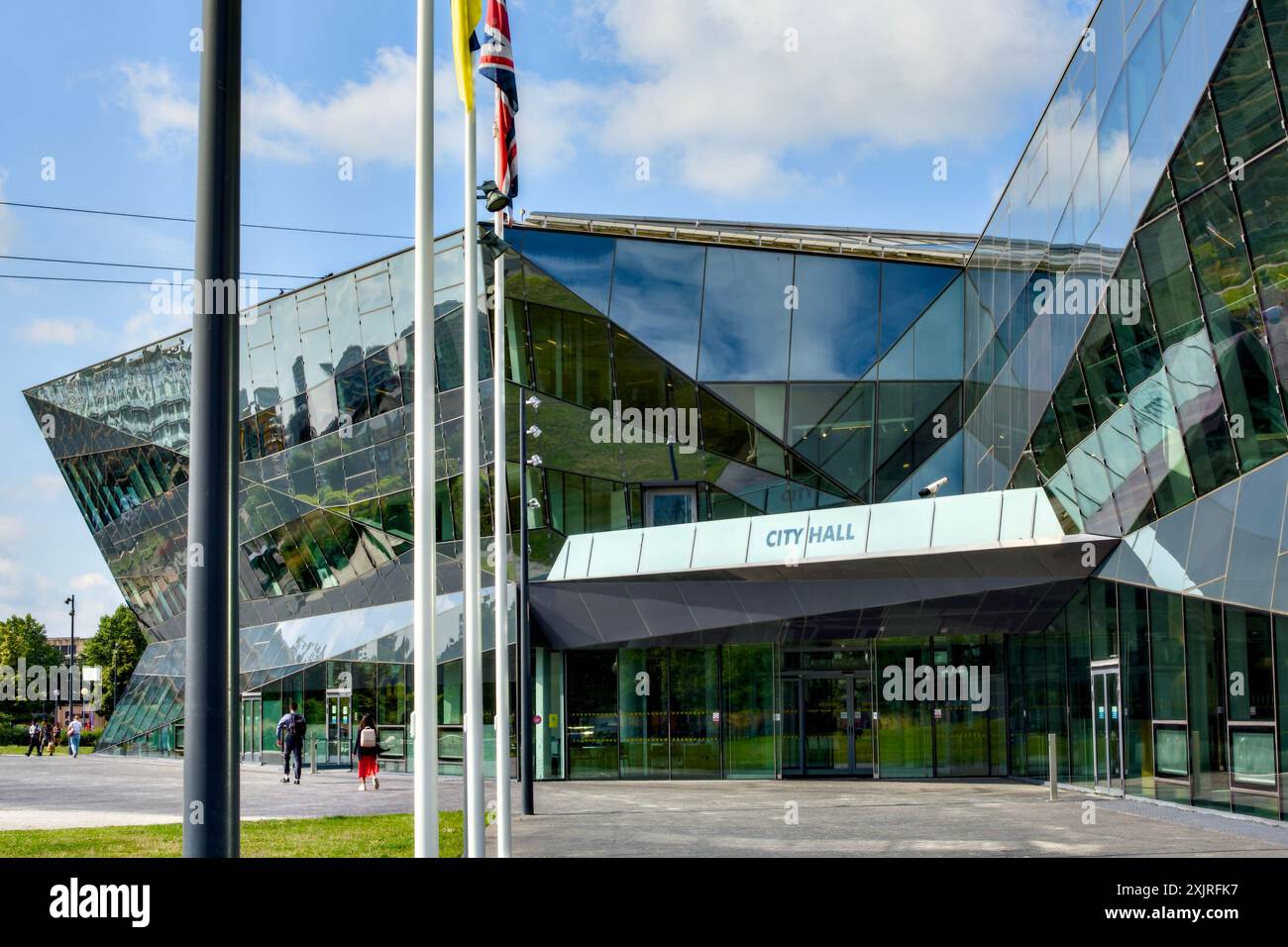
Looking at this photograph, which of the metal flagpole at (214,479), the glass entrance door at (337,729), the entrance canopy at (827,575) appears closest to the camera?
the metal flagpole at (214,479)

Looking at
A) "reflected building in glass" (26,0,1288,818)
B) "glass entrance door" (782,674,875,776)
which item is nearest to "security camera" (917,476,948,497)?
"reflected building in glass" (26,0,1288,818)

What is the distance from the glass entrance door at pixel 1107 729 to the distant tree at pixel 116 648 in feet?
316

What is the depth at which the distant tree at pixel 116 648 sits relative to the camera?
111625 millimetres

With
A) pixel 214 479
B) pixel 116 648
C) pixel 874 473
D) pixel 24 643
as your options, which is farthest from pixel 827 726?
pixel 24 643

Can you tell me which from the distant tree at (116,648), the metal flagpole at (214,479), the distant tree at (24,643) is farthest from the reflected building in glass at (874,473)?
the distant tree at (24,643)

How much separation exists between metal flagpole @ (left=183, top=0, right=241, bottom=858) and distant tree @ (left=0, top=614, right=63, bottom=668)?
12298cm

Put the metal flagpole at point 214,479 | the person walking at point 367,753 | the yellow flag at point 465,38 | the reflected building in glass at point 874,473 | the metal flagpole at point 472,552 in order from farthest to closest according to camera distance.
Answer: the person walking at point 367,753 → the reflected building in glass at point 874,473 → the metal flagpole at point 472,552 → the yellow flag at point 465,38 → the metal flagpole at point 214,479

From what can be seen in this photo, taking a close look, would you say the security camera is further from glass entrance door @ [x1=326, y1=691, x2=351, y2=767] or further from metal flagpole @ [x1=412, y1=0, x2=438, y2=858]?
metal flagpole @ [x1=412, y1=0, x2=438, y2=858]

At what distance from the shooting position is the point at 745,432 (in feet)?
121

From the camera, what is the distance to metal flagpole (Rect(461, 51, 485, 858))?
43.9ft

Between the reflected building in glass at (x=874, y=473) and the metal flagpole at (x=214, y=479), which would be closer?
the metal flagpole at (x=214, y=479)

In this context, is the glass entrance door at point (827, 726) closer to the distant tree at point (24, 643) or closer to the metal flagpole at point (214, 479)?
the metal flagpole at point (214, 479)

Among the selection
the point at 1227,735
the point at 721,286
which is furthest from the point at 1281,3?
the point at 721,286
